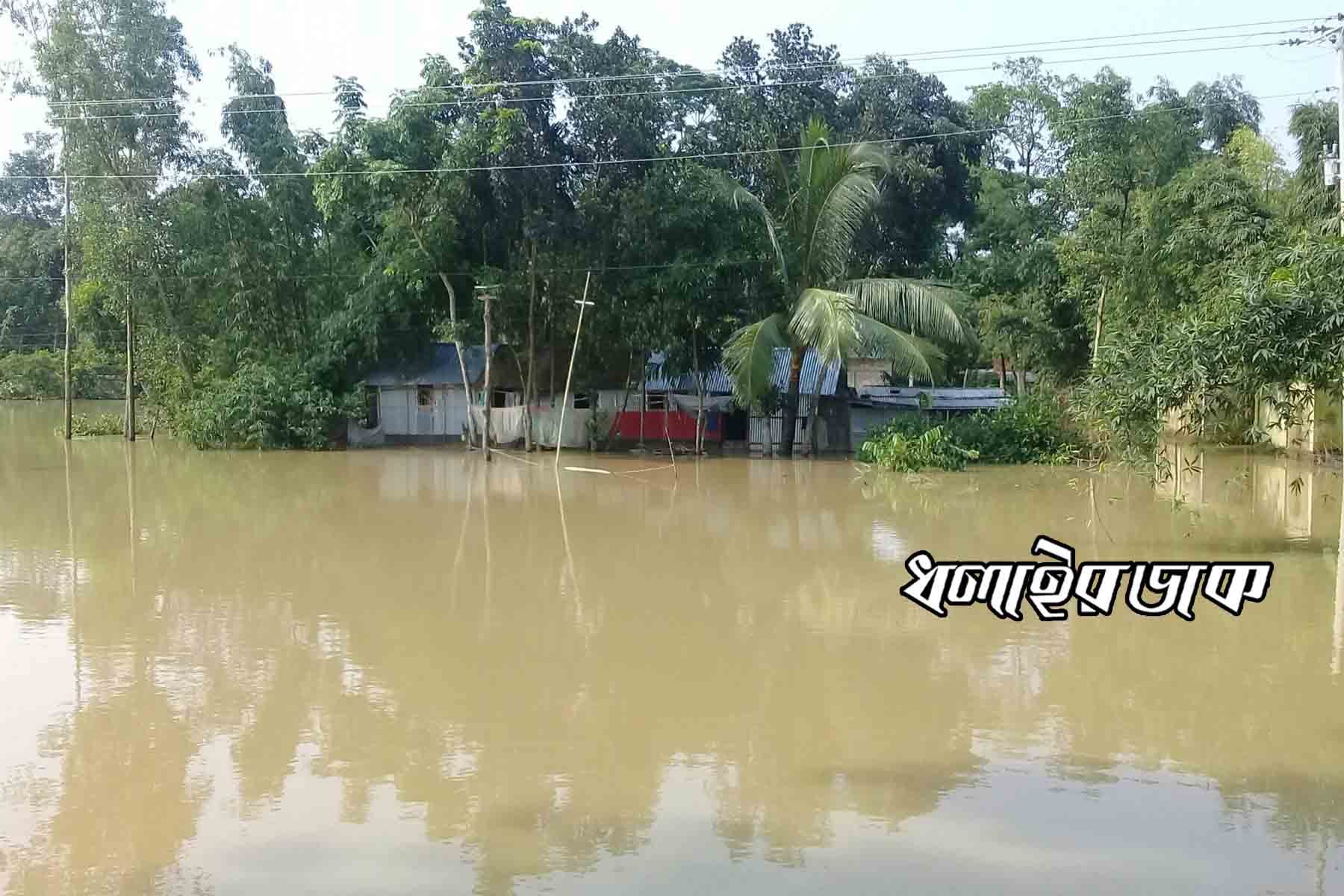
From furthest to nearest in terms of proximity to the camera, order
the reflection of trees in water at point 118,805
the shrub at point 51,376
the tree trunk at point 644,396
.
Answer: the shrub at point 51,376, the tree trunk at point 644,396, the reflection of trees in water at point 118,805

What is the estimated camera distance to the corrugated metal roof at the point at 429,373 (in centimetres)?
2594

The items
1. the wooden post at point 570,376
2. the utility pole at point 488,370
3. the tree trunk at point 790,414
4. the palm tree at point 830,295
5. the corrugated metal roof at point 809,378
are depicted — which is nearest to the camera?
the palm tree at point 830,295

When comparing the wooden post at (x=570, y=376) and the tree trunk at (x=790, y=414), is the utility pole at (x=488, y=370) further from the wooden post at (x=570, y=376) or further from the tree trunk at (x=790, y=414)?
the tree trunk at (x=790, y=414)

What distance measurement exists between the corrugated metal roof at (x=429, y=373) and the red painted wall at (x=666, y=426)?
3423 millimetres

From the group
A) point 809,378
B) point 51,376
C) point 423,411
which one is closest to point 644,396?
point 809,378

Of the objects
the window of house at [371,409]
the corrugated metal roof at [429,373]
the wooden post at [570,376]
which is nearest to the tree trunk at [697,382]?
the wooden post at [570,376]

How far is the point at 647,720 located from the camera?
6602mm

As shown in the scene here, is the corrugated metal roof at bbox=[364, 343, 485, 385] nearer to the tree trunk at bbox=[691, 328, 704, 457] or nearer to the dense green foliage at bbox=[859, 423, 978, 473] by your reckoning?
the tree trunk at bbox=[691, 328, 704, 457]

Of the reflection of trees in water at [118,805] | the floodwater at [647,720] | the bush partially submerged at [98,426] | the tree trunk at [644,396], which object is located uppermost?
the tree trunk at [644,396]

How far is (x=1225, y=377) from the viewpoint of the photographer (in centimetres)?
989

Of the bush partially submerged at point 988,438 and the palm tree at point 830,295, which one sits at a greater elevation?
the palm tree at point 830,295

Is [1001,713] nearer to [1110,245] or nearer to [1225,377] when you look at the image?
[1225,377]

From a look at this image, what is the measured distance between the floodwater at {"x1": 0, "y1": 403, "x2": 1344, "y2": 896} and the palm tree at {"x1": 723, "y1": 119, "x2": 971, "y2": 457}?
24.3ft

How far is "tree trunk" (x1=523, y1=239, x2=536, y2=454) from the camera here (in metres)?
23.6
